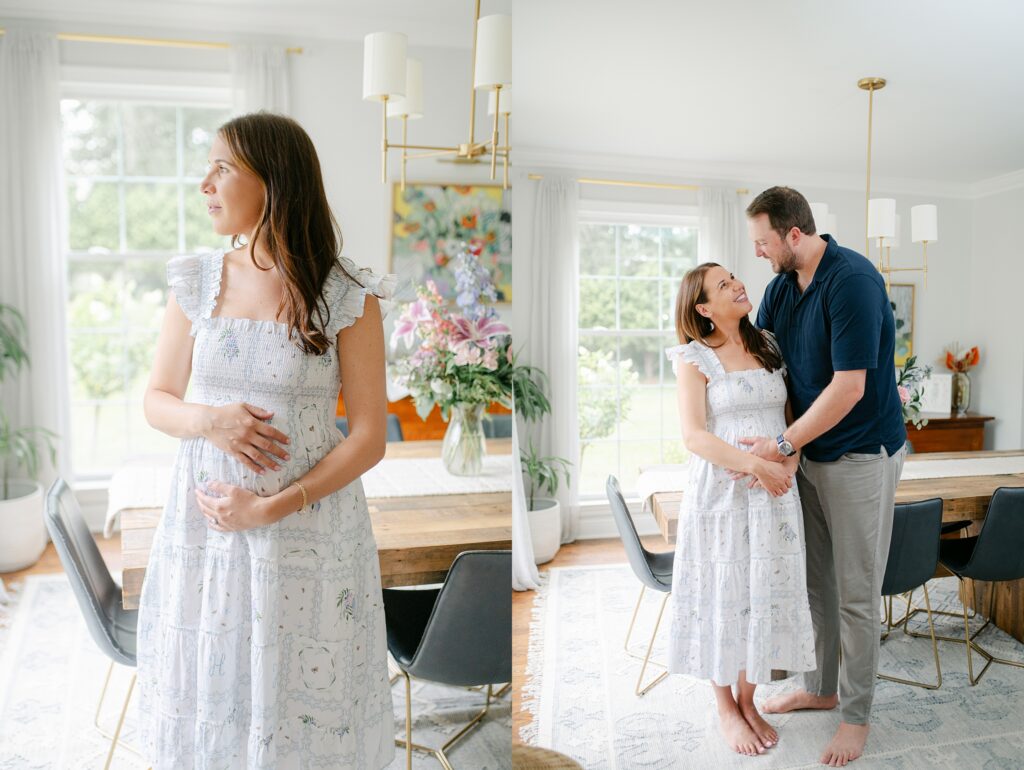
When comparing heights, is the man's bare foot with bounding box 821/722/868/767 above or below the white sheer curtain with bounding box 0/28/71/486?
below

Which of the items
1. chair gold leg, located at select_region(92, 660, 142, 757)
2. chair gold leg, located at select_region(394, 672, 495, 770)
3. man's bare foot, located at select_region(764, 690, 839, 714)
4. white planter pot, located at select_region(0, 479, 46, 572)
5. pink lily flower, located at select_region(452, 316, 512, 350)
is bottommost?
chair gold leg, located at select_region(92, 660, 142, 757)

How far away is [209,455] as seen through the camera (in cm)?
107

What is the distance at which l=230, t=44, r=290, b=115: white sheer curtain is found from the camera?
120 centimetres

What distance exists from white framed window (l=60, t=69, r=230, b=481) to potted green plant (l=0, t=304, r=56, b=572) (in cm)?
8

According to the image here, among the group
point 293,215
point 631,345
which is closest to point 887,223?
point 631,345

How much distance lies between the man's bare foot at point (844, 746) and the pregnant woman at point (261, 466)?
2.75 ft

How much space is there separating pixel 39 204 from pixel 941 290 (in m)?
1.52

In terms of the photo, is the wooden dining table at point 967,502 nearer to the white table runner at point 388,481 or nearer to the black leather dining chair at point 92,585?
the white table runner at point 388,481

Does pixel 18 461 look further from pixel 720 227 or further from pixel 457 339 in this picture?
pixel 720 227

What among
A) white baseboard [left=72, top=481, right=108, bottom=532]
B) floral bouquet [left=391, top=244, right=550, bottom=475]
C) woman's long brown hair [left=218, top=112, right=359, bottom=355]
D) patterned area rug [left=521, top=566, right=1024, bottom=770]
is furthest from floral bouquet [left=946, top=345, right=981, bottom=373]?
white baseboard [left=72, top=481, right=108, bottom=532]

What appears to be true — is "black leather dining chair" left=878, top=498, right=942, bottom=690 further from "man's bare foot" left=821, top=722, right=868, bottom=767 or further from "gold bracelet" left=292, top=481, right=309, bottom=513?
"gold bracelet" left=292, top=481, right=309, bottom=513

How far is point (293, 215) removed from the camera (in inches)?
43.6

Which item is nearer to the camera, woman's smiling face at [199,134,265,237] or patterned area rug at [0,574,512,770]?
woman's smiling face at [199,134,265,237]

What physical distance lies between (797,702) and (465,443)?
74 cm
